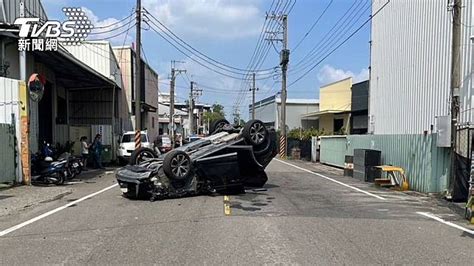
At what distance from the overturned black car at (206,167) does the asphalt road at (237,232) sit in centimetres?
44

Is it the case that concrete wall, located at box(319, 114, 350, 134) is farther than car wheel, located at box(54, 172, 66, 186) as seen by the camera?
Yes

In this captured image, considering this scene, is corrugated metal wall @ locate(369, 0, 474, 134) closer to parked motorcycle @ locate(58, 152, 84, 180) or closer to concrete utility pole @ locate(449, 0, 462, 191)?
concrete utility pole @ locate(449, 0, 462, 191)

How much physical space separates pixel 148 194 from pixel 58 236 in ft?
15.8

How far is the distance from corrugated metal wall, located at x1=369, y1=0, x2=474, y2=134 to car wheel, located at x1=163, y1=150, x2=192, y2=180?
8.91 metres

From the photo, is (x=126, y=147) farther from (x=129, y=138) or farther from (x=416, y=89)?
(x=416, y=89)

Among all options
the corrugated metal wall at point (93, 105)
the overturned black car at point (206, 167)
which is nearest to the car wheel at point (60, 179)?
the overturned black car at point (206, 167)

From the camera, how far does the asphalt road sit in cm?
733

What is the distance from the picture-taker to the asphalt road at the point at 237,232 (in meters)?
7.33

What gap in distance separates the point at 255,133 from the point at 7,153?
7.75 m

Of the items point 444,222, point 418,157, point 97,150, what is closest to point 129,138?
point 97,150

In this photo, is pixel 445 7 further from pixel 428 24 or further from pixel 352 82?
pixel 352 82

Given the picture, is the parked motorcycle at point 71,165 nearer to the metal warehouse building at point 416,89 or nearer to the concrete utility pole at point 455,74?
the metal warehouse building at point 416,89

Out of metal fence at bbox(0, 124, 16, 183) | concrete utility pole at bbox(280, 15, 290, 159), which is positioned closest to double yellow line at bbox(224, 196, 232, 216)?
metal fence at bbox(0, 124, 16, 183)

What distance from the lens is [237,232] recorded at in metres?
9.02
